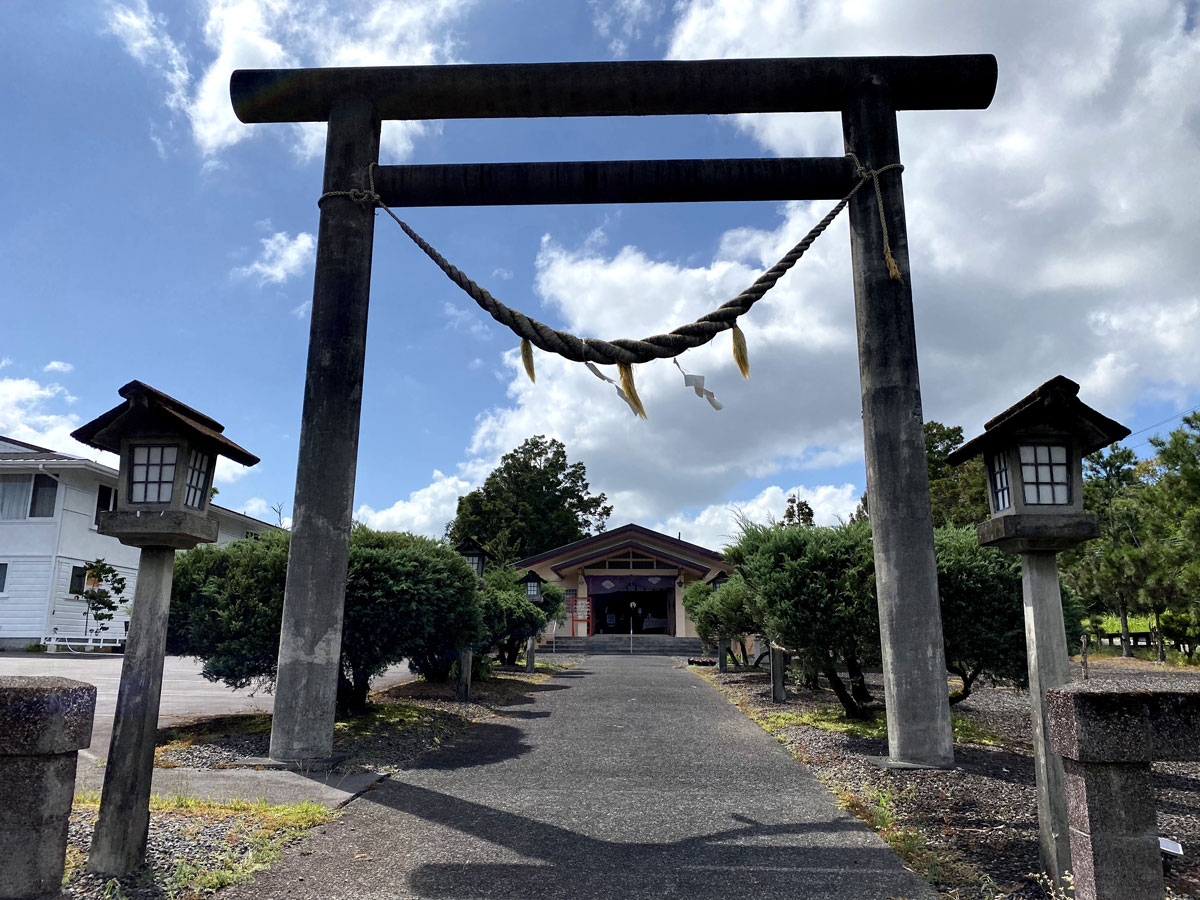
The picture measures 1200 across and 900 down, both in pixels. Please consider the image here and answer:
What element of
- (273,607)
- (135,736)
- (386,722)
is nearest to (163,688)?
(386,722)

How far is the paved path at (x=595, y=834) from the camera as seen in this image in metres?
3.86

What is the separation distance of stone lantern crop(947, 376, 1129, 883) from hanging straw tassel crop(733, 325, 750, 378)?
2.02 m

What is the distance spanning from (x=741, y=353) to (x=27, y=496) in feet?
82.5

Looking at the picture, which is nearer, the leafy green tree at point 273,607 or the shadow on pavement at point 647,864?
the shadow on pavement at point 647,864

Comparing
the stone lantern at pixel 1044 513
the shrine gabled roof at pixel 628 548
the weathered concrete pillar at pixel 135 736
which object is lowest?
the weathered concrete pillar at pixel 135 736

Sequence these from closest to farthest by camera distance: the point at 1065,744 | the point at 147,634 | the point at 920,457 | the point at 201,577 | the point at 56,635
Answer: the point at 1065,744, the point at 147,634, the point at 920,457, the point at 201,577, the point at 56,635

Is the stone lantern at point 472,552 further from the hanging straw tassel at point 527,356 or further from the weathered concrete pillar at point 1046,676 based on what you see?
the weathered concrete pillar at point 1046,676

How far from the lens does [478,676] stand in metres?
15.2

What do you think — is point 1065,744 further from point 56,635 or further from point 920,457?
point 56,635

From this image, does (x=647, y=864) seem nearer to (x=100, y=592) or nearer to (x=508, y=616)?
(x=508, y=616)

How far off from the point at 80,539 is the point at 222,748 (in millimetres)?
20744

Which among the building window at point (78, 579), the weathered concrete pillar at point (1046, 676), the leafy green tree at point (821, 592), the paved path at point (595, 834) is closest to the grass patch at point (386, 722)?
the paved path at point (595, 834)

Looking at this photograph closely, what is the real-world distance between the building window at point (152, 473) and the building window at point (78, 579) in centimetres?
2326

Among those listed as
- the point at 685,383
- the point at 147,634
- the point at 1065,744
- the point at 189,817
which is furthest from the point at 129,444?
the point at 1065,744
